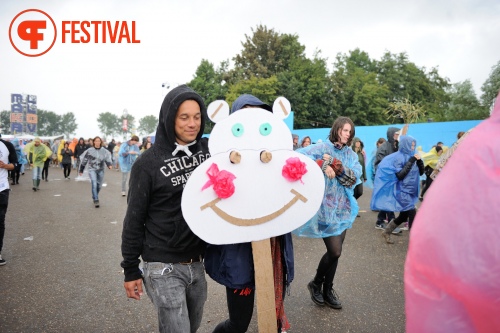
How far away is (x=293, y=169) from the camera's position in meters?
1.95

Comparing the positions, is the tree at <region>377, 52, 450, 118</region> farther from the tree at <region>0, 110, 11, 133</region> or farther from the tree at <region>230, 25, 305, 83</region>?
the tree at <region>0, 110, 11, 133</region>

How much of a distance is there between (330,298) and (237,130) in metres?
2.30

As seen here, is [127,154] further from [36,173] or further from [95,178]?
[36,173]

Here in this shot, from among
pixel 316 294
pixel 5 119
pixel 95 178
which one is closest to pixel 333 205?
pixel 316 294

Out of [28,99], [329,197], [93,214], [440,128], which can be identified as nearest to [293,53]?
[440,128]

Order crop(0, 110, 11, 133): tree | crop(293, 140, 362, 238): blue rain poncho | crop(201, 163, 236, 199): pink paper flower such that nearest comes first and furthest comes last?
crop(201, 163, 236, 199): pink paper flower
crop(293, 140, 362, 238): blue rain poncho
crop(0, 110, 11, 133): tree

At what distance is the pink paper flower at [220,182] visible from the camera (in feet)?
5.98

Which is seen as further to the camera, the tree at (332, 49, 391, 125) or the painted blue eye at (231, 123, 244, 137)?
the tree at (332, 49, 391, 125)

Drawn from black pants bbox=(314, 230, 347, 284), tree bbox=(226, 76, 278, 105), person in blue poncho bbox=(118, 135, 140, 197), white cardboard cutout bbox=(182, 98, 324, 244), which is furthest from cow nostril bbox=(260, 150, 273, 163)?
tree bbox=(226, 76, 278, 105)

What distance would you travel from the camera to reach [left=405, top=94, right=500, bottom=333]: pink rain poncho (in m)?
0.74

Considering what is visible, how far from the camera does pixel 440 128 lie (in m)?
14.0

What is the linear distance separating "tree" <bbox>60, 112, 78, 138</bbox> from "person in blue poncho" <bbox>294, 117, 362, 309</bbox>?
14237cm

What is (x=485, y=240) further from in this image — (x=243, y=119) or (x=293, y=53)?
(x=293, y=53)

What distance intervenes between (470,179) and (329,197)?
251 centimetres
